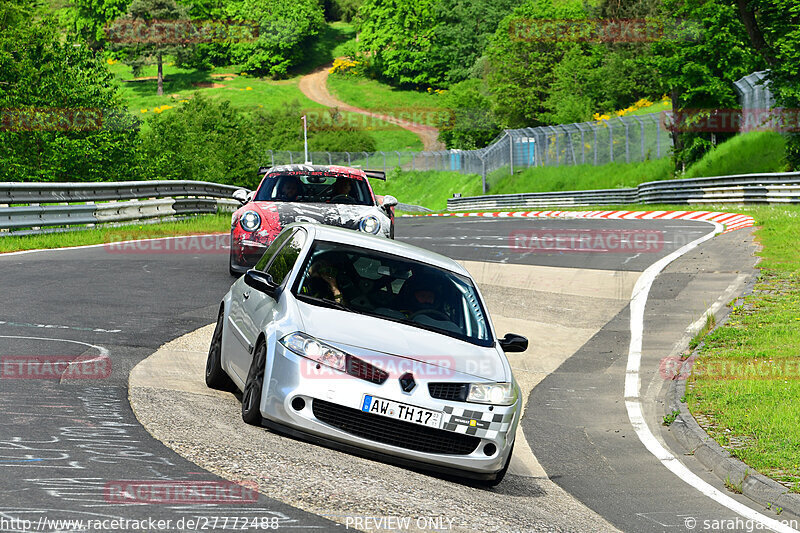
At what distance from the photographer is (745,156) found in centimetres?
4300

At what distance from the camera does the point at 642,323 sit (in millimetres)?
14297

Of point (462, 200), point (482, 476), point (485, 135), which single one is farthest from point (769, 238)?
point (485, 135)

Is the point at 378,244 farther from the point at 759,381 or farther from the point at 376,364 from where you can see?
the point at 759,381

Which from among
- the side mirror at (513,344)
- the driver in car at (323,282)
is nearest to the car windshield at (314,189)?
the driver in car at (323,282)

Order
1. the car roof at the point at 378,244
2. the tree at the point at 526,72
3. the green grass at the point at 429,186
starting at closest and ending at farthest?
the car roof at the point at 378,244 → the green grass at the point at 429,186 → the tree at the point at 526,72

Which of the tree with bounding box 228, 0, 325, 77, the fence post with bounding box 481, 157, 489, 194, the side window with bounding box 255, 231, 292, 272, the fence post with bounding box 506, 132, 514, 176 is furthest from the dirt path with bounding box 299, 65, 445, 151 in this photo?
the side window with bounding box 255, 231, 292, 272

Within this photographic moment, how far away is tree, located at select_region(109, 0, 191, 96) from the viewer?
527ft

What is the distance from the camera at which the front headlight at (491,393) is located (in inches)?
271

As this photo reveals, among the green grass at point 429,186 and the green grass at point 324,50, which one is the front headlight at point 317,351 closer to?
the green grass at point 429,186

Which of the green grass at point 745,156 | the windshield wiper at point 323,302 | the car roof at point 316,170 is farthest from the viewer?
the green grass at point 745,156

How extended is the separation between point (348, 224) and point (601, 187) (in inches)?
1733

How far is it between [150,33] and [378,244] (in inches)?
6417

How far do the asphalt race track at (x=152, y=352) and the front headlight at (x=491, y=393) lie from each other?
61 cm

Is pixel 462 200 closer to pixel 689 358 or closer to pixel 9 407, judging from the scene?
pixel 689 358
